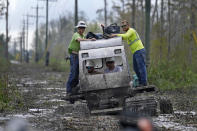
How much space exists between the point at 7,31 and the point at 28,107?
164ft

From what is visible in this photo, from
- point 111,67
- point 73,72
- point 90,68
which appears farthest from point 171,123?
point 73,72

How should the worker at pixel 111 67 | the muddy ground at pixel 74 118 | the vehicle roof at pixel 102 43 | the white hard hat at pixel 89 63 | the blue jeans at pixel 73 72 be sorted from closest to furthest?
1. the muddy ground at pixel 74 118
2. the vehicle roof at pixel 102 43
3. the worker at pixel 111 67
4. the white hard hat at pixel 89 63
5. the blue jeans at pixel 73 72

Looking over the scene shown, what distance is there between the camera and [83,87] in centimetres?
1059

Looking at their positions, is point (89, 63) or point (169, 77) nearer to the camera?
point (89, 63)

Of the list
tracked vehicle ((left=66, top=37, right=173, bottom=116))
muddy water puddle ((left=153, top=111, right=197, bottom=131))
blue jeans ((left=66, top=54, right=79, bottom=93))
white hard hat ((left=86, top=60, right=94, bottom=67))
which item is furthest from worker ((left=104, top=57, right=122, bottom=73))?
muddy water puddle ((left=153, top=111, right=197, bottom=131))

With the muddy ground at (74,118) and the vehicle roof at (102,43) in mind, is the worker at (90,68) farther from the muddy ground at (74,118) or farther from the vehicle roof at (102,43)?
the muddy ground at (74,118)

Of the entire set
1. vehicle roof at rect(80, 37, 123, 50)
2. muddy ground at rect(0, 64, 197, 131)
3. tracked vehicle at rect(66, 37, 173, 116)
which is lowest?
muddy ground at rect(0, 64, 197, 131)

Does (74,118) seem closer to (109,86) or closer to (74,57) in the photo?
(109,86)

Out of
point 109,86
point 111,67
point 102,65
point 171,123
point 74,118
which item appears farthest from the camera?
point 102,65

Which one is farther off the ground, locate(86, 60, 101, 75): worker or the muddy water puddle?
locate(86, 60, 101, 75): worker

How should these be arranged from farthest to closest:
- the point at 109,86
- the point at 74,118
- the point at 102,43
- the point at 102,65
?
the point at 102,65 → the point at 102,43 → the point at 109,86 → the point at 74,118

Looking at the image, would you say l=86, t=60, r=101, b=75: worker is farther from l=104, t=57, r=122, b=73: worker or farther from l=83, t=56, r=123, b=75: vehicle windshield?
l=104, t=57, r=122, b=73: worker

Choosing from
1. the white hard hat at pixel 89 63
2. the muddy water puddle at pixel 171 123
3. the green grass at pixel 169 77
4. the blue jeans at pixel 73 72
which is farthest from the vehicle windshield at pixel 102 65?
the green grass at pixel 169 77

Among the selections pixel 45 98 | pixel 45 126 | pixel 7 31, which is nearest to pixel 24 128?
pixel 45 126
